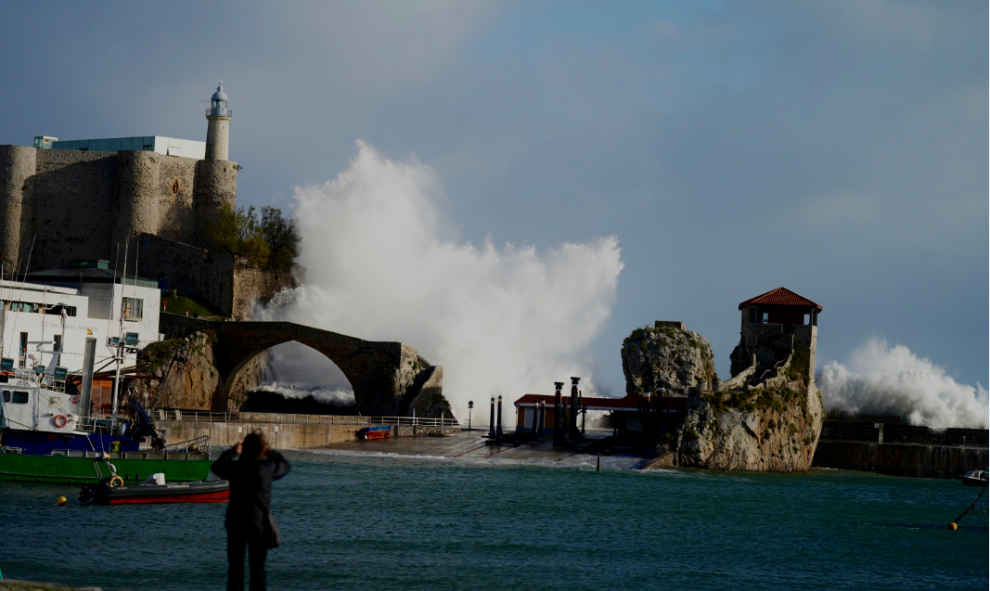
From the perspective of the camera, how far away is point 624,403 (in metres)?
59.6

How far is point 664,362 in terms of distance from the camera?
6253 cm

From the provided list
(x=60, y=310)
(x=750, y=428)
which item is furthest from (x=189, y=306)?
(x=750, y=428)

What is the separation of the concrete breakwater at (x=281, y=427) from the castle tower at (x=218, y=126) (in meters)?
23.8

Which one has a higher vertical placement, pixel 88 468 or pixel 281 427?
pixel 281 427

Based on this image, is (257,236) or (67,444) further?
(257,236)

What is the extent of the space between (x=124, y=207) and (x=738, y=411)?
142 ft

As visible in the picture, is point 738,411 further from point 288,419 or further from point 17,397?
point 17,397

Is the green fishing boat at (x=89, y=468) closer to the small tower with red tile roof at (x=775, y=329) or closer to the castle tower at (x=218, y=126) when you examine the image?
the small tower with red tile roof at (x=775, y=329)

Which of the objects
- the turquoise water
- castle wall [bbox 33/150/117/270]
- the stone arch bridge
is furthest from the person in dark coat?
castle wall [bbox 33/150/117/270]

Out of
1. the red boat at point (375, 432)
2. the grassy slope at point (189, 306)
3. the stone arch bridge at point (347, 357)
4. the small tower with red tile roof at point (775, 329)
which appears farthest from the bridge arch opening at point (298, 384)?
the small tower with red tile roof at point (775, 329)

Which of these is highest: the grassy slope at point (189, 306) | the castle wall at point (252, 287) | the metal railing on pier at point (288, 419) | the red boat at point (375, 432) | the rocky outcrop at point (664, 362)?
the castle wall at point (252, 287)

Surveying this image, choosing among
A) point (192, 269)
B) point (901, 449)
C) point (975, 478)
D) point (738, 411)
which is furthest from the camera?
point (192, 269)

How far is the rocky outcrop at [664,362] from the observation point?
62406 millimetres

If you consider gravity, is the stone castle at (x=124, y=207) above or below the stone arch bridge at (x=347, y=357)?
above
